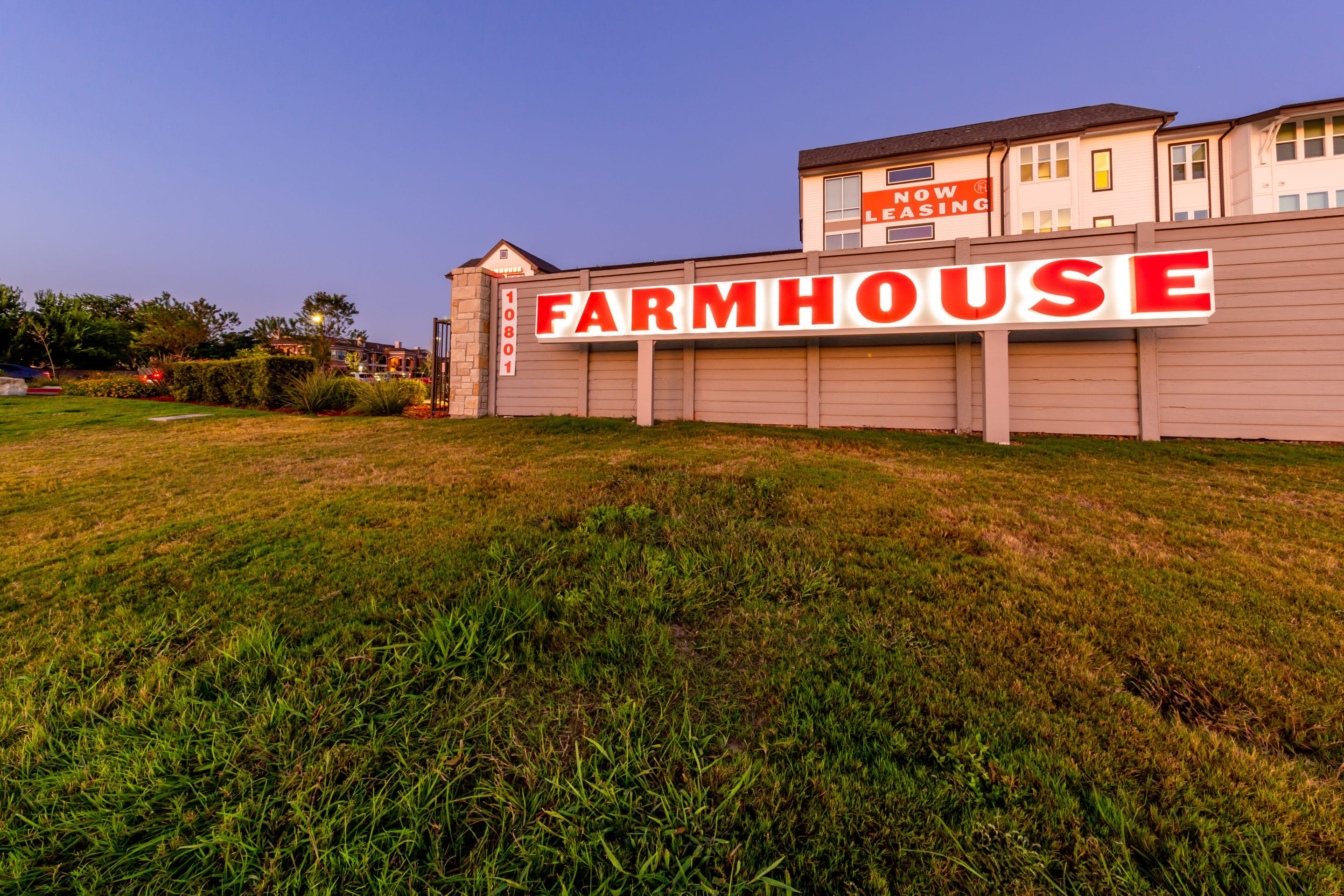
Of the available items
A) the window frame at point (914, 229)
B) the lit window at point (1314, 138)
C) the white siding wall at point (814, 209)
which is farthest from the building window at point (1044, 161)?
the lit window at point (1314, 138)

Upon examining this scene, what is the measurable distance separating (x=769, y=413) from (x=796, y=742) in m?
7.78

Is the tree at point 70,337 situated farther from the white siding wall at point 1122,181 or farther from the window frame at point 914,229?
the white siding wall at point 1122,181

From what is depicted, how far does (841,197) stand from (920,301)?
54.4ft

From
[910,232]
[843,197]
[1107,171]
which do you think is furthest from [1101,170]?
[843,197]

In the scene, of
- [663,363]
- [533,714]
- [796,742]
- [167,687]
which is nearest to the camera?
[796,742]

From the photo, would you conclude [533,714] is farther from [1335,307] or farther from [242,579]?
[1335,307]

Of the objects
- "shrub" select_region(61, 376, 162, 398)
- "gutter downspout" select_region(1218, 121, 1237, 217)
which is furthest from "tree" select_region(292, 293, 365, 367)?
"gutter downspout" select_region(1218, 121, 1237, 217)

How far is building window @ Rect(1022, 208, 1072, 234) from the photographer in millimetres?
18828

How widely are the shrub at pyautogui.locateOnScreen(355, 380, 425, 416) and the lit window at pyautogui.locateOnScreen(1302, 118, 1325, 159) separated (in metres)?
35.9

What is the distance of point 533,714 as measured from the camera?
165 centimetres

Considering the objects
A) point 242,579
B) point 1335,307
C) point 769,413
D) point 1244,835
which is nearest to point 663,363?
point 769,413

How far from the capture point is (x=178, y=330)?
31688 mm

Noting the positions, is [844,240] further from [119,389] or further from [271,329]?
[271,329]

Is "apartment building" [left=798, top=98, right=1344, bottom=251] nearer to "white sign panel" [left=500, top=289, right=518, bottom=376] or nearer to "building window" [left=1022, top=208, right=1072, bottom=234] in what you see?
"building window" [left=1022, top=208, right=1072, bottom=234]
